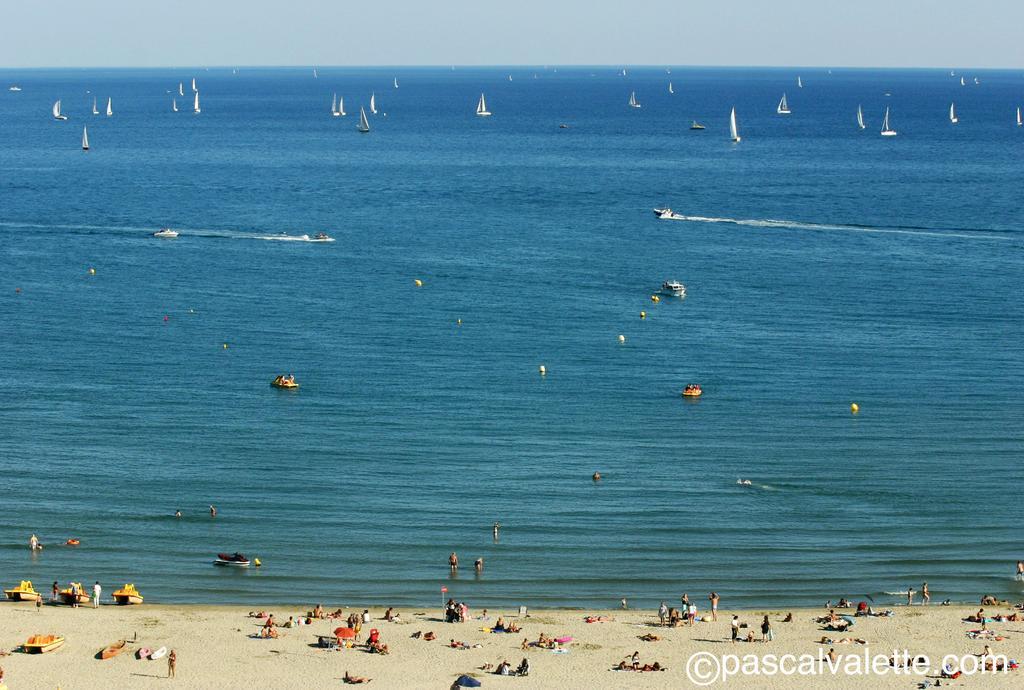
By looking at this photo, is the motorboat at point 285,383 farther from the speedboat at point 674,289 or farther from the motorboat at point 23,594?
the speedboat at point 674,289

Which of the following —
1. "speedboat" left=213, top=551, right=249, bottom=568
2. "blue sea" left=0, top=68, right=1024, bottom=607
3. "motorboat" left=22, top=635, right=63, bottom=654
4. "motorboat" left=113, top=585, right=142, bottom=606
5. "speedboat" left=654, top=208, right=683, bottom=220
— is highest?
"speedboat" left=654, top=208, right=683, bottom=220

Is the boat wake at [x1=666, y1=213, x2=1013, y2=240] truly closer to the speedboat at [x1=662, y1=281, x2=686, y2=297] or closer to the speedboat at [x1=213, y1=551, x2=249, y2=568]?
the speedboat at [x1=662, y1=281, x2=686, y2=297]

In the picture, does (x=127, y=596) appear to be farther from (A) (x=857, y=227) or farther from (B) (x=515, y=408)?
(A) (x=857, y=227)

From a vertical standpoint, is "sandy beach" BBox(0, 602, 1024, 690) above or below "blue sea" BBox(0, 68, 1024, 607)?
below

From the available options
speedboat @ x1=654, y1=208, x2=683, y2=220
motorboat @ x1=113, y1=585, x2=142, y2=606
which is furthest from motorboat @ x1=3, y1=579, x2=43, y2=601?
speedboat @ x1=654, y1=208, x2=683, y2=220

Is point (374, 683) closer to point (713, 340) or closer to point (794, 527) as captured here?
point (794, 527)

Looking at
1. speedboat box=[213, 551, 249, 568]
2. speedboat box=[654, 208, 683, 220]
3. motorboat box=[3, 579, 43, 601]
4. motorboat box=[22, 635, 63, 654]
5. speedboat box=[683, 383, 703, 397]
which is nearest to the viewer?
motorboat box=[22, 635, 63, 654]

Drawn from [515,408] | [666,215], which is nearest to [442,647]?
[515,408]

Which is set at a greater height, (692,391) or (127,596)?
(692,391)
